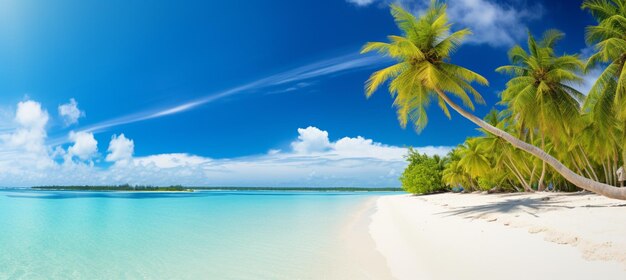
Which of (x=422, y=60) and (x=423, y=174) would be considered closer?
(x=422, y=60)

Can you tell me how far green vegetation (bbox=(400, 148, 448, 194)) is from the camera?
43.8 m

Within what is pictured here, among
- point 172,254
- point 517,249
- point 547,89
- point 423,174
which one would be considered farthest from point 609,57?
point 423,174

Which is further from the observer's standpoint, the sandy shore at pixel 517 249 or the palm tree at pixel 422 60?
the palm tree at pixel 422 60

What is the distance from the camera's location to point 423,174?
43.6m

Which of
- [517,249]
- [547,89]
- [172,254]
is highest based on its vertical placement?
[547,89]

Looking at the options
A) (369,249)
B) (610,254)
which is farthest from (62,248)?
(610,254)

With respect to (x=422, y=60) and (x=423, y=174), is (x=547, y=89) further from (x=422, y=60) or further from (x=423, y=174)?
(x=423, y=174)

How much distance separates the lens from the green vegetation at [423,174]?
4375 centimetres

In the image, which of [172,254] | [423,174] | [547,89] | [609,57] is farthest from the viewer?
[423,174]

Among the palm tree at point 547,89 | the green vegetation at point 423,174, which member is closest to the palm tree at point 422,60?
the palm tree at point 547,89

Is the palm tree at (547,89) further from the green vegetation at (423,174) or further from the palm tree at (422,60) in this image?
the green vegetation at (423,174)

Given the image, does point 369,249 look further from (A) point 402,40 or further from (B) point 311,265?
(A) point 402,40

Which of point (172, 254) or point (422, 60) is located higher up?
point (422, 60)

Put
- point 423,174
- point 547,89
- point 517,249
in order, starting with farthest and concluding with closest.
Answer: point 423,174, point 547,89, point 517,249
